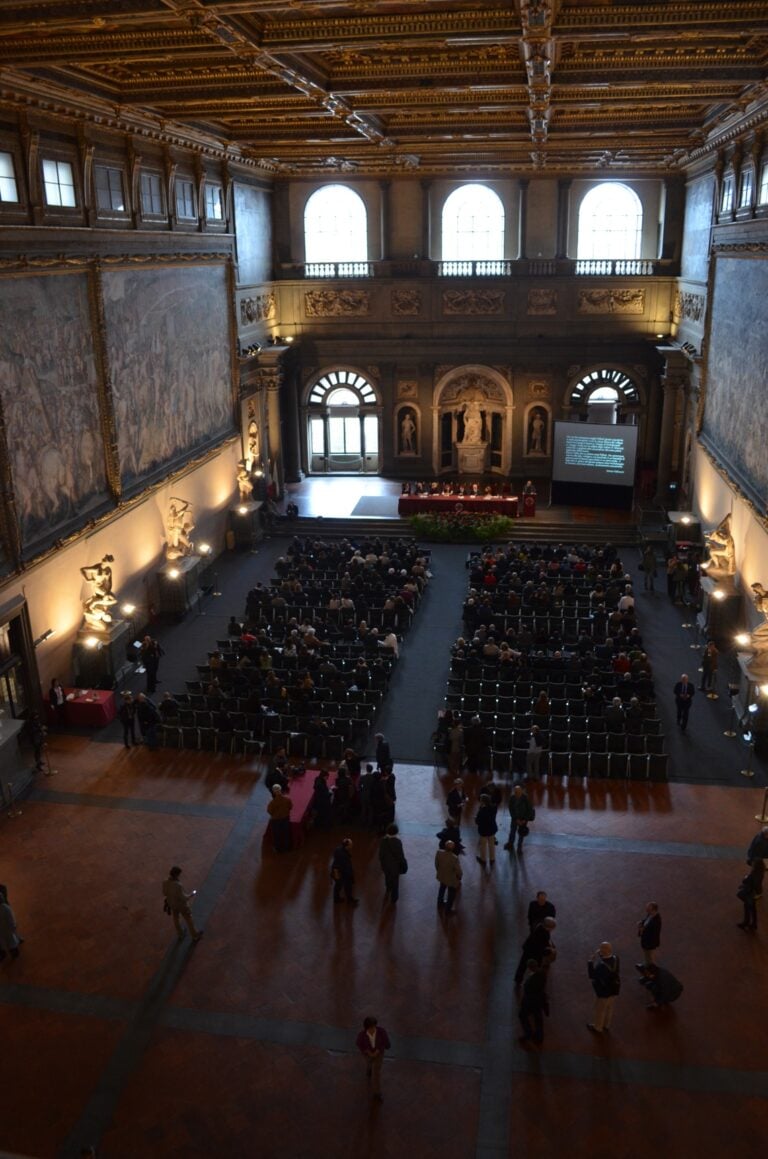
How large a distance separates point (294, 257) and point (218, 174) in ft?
24.1

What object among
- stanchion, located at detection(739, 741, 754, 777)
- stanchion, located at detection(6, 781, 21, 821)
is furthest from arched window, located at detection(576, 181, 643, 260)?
stanchion, located at detection(6, 781, 21, 821)

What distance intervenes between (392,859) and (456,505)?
62.2 ft

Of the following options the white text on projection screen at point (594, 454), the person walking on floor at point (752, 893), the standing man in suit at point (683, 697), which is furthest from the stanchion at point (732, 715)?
the white text on projection screen at point (594, 454)

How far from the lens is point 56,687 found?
1670cm

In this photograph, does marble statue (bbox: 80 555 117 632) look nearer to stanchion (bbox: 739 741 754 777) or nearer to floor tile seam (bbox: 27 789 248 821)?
floor tile seam (bbox: 27 789 248 821)

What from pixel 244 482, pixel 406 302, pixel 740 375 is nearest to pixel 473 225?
pixel 406 302

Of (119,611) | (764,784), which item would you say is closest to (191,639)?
(119,611)

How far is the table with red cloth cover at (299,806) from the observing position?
1316 centimetres

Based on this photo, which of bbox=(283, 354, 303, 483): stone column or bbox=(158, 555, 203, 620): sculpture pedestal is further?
bbox=(283, 354, 303, 483): stone column

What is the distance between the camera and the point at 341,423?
35.0m

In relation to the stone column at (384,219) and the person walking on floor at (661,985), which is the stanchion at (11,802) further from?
the stone column at (384,219)

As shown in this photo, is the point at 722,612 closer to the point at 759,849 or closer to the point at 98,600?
the point at 759,849

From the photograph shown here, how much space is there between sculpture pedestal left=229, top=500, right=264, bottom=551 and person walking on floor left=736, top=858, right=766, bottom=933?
18.6 meters

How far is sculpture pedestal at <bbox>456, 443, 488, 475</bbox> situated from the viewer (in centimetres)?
3406
